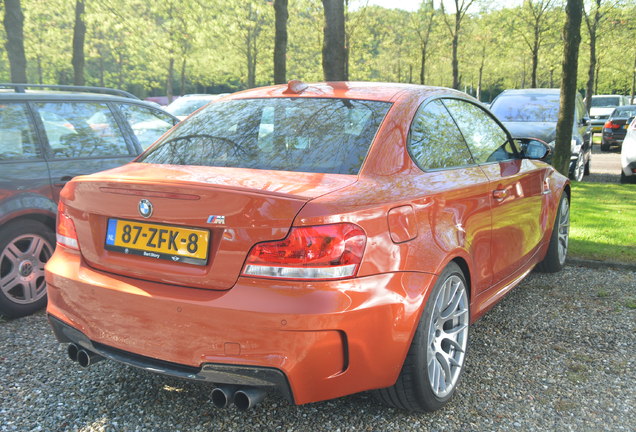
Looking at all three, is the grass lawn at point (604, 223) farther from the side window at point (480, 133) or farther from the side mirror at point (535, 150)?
the side window at point (480, 133)

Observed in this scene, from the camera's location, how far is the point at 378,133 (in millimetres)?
2973

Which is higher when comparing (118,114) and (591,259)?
(118,114)

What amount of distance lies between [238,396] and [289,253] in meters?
0.62

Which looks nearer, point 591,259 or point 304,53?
point 591,259

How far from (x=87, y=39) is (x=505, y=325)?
27317 millimetres

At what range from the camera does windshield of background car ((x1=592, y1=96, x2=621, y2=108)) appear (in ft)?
105

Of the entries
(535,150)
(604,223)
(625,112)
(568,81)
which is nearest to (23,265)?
(535,150)

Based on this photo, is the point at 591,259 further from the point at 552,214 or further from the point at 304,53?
the point at 304,53

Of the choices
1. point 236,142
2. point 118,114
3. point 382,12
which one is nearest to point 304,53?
point 382,12

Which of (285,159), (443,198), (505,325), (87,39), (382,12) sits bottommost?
(505,325)

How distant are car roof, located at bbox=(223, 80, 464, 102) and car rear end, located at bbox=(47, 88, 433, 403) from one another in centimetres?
46

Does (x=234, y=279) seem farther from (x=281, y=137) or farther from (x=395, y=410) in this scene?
(x=395, y=410)

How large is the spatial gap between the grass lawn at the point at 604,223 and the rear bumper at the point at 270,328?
13.6ft

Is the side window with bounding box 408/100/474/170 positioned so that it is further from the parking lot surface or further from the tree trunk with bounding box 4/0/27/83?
the tree trunk with bounding box 4/0/27/83
